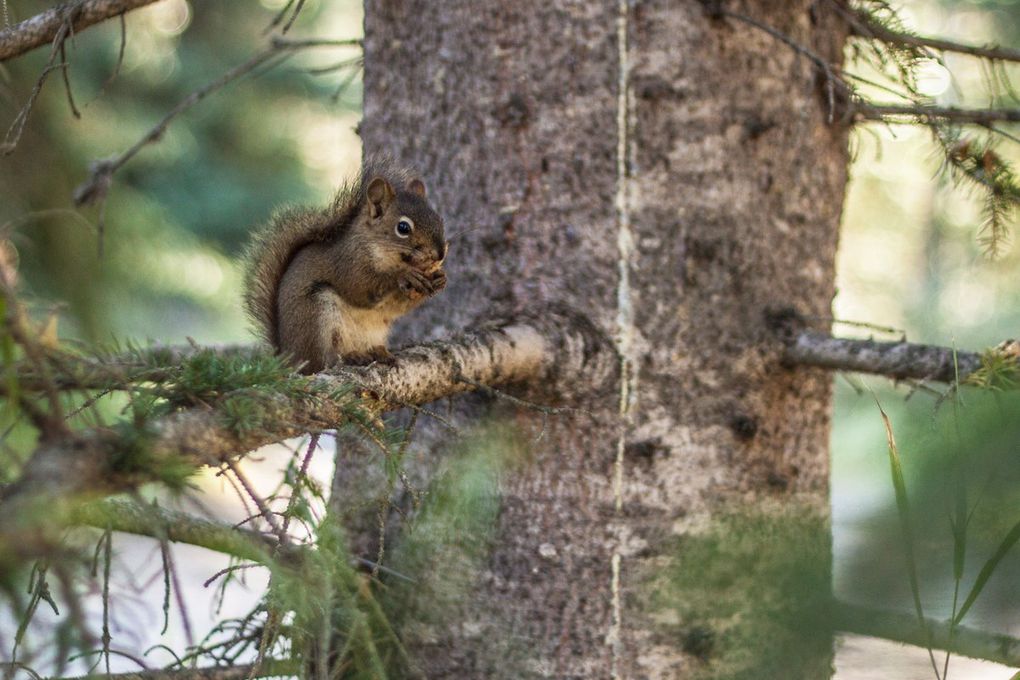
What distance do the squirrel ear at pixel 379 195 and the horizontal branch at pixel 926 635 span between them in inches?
32.4

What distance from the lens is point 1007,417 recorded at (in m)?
0.62

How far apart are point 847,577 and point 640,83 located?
31.2 inches

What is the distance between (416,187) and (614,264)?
11.1 inches

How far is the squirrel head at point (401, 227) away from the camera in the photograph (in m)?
1.30

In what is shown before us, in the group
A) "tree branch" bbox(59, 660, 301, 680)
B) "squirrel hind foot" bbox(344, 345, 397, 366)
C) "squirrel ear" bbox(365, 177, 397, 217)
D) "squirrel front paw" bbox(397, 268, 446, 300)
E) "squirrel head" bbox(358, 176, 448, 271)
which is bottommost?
"tree branch" bbox(59, 660, 301, 680)

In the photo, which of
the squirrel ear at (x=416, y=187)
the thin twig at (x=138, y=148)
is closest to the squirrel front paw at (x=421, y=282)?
the squirrel ear at (x=416, y=187)

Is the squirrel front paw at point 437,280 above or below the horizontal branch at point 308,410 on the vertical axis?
above

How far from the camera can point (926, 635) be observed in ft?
2.35

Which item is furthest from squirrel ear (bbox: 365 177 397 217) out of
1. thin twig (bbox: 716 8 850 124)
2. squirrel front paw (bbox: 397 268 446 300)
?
thin twig (bbox: 716 8 850 124)

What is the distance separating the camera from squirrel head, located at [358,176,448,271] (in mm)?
1300

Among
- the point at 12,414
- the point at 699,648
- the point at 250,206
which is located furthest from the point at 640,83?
the point at 250,206

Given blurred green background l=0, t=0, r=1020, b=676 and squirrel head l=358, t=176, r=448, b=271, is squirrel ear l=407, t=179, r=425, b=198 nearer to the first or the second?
squirrel head l=358, t=176, r=448, b=271

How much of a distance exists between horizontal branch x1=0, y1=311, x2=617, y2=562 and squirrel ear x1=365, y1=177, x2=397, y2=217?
271 mm

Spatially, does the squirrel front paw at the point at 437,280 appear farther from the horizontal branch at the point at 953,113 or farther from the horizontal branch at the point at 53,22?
the horizontal branch at the point at 953,113
